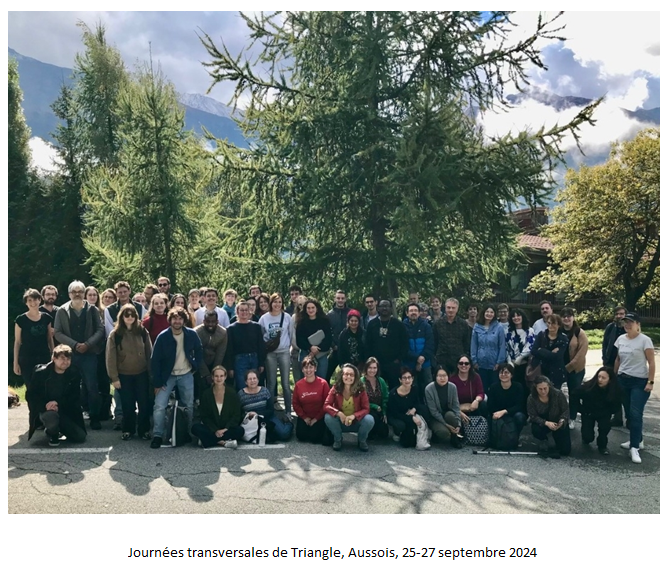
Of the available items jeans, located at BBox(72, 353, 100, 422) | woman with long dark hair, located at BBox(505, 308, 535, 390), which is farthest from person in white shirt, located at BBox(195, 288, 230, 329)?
woman with long dark hair, located at BBox(505, 308, 535, 390)

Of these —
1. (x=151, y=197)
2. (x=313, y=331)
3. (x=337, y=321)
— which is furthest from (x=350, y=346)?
(x=151, y=197)

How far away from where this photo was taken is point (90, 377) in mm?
8320

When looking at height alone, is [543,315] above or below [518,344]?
above

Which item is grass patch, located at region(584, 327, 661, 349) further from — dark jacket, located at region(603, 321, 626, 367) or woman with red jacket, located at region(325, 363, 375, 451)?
woman with red jacket, located at region(325, 363, 375, 451)

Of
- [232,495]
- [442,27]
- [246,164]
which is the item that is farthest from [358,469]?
[442,27]

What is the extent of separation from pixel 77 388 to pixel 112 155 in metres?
21.1

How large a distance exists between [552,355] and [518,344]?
1.80 ft

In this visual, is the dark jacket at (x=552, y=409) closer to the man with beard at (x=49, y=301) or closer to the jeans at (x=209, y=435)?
the jeans at (x=209, y=435)

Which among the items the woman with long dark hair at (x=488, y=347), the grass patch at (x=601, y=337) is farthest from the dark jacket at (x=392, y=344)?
the grass patch at (x=601, y=337)

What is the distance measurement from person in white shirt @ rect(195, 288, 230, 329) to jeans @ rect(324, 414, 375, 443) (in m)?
2.25

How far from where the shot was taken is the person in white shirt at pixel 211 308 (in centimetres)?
841

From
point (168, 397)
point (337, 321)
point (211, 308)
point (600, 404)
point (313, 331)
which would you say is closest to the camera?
point (168, 397)

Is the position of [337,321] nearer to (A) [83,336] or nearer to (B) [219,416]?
(B) [219,416]

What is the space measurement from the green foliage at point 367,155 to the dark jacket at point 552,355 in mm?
3198
